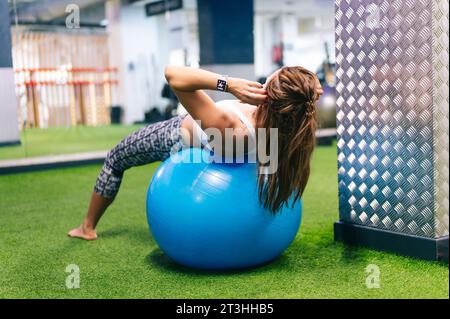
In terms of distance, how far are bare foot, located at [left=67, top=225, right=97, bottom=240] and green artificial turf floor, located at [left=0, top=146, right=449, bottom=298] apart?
59 mm

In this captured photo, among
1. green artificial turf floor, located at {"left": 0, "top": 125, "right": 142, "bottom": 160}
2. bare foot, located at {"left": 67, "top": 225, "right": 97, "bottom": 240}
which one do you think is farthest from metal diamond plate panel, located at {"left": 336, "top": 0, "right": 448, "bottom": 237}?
green artificial turf floor, located at {"left": 0, "top": 125, "right": 142, "bottom": 160}

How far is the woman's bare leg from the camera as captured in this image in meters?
3.34

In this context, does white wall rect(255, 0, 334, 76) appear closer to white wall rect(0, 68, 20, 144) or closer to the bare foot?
white wall rect(0, 68, 20, 144)

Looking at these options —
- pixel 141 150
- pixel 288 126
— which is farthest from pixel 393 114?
pixel 141 150

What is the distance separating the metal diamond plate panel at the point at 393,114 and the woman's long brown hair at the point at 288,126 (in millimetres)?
535

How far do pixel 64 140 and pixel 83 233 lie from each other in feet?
17.3

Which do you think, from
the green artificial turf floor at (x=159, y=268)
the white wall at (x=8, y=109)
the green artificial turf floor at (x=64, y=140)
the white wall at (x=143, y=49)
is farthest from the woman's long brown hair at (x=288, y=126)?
the white wall at (x=143, y=49)

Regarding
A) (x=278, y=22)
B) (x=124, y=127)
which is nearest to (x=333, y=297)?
(x=124, y=127)

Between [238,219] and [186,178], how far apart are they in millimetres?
314

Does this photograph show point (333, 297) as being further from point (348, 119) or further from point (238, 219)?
point (348, 119)

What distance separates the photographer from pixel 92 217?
11.3 ft

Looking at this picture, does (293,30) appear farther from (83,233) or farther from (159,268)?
(159,268)

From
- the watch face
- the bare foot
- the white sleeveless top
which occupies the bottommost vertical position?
the bare foot

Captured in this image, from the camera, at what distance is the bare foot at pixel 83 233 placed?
3.46 meters
